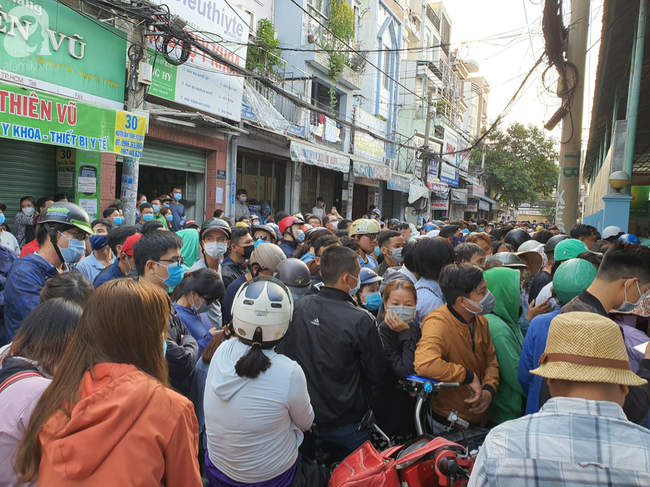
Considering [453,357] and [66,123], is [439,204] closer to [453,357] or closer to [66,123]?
[66,123]

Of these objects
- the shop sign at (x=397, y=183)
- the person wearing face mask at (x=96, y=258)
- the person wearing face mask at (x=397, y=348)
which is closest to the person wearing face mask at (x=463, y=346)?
the person wearing face mask at (x=397, y=348)

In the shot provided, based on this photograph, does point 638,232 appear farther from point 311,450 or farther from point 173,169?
point 311,450

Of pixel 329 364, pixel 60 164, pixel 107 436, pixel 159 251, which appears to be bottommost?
pixel 329 364

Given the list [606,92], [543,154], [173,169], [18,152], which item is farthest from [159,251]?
[543,154]

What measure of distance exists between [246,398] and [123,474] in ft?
2.50

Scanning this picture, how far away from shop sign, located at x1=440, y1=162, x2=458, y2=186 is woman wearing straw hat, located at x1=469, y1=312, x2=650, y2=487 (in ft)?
85.8

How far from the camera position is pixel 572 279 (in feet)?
10.1

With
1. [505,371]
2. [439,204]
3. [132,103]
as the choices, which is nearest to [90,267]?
[505,371]

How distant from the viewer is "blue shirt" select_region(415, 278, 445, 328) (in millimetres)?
3354

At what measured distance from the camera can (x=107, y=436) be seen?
1318 millimetres

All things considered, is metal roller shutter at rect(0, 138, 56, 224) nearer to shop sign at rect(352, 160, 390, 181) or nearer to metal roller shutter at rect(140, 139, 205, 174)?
metal roller shutter at rect(140, 139, 205, 174)

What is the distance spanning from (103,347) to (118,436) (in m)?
0.30

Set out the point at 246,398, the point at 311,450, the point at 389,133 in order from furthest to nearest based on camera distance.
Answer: the point at 389,133 → the point at 311,450 → the point at 246,398

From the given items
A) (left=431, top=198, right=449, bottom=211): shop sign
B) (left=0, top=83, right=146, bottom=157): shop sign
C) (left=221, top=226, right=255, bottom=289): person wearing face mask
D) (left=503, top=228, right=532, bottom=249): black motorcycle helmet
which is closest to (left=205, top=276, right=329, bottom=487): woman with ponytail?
(left=221, top=226, right=255, bottom=289): person wearing face mask
